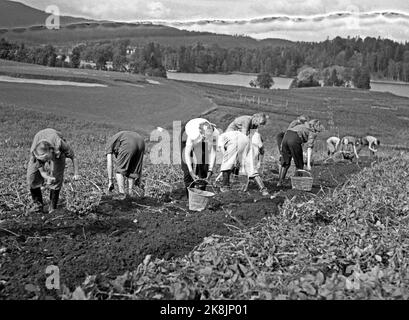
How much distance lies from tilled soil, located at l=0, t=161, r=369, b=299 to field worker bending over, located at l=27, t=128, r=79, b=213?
287mm

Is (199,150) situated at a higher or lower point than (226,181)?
higher

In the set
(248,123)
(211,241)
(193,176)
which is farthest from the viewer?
(248,123)

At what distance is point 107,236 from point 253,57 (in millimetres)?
45510

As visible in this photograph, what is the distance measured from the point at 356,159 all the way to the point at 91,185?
748cm

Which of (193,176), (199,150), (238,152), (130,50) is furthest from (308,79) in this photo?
(193,176)

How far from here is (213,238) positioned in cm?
509

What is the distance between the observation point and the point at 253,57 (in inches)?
1951

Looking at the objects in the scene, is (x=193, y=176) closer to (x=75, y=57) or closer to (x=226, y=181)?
(x=226, y=181)

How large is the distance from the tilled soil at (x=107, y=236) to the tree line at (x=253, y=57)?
2821cm

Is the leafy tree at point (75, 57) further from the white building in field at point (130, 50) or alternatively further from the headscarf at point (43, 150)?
the headscarf at point (43, 150)

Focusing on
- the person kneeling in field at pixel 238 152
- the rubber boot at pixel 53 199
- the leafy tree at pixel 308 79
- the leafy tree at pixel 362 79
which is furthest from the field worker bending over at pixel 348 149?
the leafy tree at pixel 362 79

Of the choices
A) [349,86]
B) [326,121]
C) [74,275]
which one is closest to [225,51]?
[349,86]

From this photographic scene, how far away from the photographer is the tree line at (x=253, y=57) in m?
34.2

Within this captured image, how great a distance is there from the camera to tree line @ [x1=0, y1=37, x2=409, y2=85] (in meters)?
34.2
